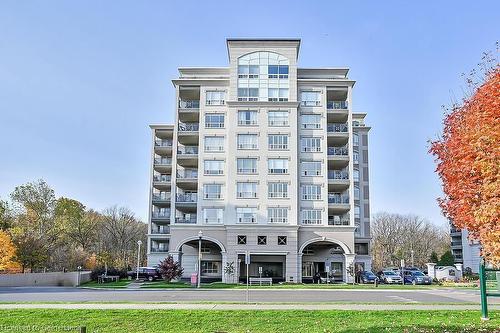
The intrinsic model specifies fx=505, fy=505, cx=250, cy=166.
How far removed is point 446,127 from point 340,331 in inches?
285

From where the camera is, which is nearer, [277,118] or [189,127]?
[277,118]

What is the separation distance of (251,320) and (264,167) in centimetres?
3943

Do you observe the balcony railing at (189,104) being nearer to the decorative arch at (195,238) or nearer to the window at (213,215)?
the window at (213,215)

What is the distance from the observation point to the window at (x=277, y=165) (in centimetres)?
5588

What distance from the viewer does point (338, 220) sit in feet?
185

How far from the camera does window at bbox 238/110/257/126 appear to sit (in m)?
56.9

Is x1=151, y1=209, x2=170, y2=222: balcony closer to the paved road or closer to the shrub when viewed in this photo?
the shrub

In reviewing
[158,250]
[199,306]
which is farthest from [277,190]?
[199,306]

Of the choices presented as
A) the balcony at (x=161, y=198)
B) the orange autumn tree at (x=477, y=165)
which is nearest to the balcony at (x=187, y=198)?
the balcony at (x=161, y=198)

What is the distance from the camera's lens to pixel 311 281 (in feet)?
189

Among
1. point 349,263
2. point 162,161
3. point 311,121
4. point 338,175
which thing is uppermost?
point 311,121

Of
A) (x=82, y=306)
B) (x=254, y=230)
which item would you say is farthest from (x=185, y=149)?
(x=82, y=306)

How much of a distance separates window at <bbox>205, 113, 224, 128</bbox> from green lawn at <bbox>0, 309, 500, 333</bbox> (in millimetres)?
40389

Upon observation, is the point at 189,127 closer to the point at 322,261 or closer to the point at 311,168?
the point at 311,168
